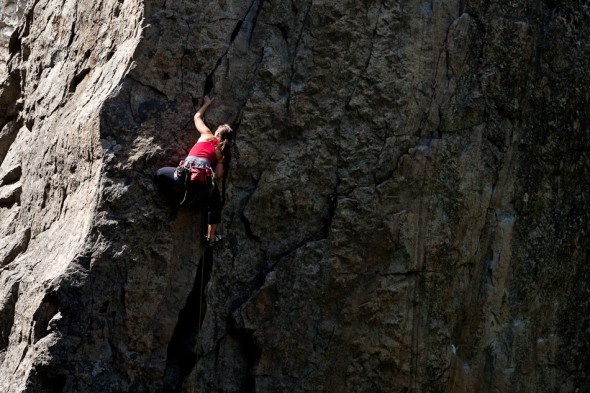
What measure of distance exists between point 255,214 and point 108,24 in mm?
2512

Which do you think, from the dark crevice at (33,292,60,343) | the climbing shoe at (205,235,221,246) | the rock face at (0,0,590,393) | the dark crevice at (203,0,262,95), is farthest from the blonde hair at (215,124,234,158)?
the dark crevice at (33,292,60,343)

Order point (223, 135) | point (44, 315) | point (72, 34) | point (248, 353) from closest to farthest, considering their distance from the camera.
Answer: point (44, 315)
point (223, 135)
point (248, 353)
point (72, 34)

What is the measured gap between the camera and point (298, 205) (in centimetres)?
833

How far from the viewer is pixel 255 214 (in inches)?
325

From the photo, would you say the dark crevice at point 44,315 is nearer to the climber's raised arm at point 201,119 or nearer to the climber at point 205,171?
the climber at point 205,171

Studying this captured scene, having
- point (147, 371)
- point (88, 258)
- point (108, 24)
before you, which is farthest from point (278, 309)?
point (108, 24)

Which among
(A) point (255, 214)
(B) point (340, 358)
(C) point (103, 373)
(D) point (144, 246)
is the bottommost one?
(C) point (103, 373)

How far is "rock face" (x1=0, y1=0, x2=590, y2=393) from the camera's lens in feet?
25.9

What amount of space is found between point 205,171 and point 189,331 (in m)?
1.56

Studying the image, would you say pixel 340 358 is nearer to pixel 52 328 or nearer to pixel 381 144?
pixel 381 144

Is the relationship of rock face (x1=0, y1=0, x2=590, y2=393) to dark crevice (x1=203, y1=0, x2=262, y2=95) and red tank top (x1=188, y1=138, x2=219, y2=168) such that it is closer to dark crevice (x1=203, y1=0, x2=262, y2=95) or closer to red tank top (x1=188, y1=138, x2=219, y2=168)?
dark crevice (x1=203, y1=0, x2=262, y2=95)

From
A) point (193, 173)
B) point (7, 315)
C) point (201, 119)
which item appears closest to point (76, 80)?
point (201, 119)

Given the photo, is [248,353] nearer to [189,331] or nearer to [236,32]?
[189,331]

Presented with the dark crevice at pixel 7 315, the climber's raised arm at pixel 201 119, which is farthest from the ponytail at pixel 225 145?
the dark crevice at pixel 7 315
